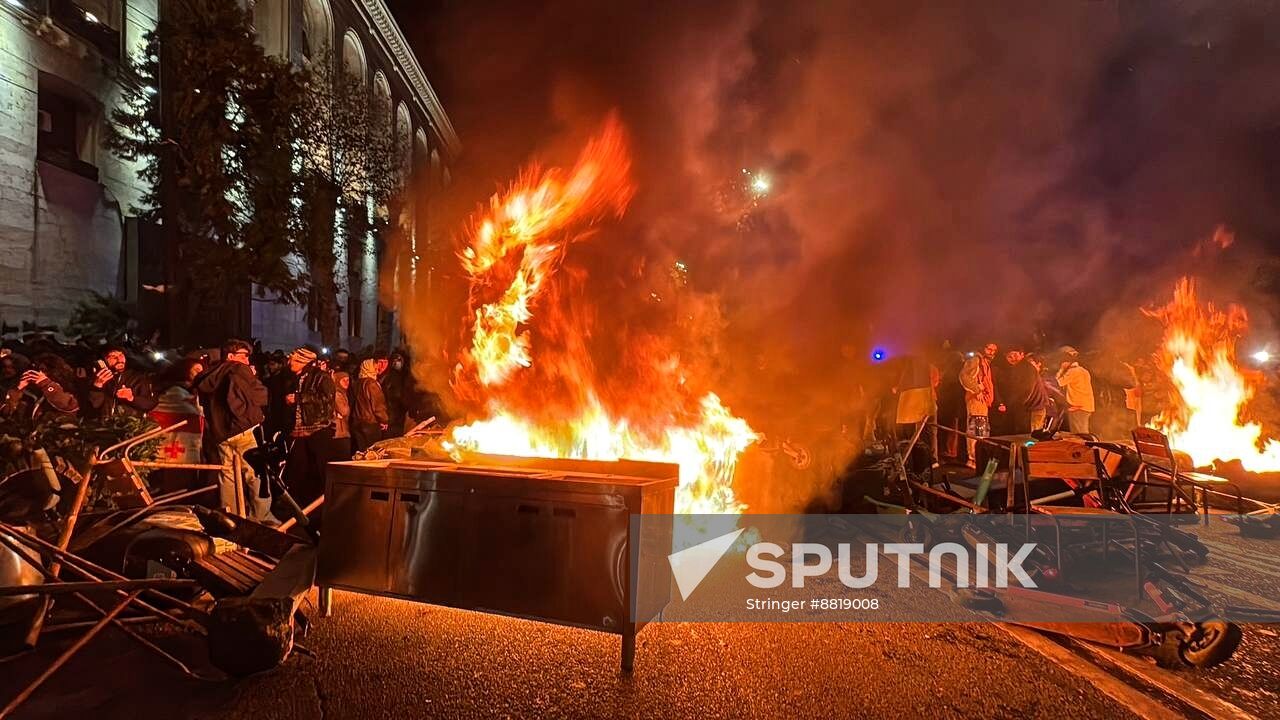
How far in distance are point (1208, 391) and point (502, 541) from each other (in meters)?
11.6

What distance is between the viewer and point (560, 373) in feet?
22.9

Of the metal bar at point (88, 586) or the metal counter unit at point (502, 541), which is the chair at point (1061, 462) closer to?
the metal counter unit at point (502, 541)

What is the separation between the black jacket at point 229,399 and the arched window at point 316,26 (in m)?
24.5

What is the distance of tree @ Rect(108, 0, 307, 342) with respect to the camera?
1555 centimetres

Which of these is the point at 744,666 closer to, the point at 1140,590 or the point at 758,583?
the point at 758,583

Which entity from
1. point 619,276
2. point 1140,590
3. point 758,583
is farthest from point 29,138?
point 1140,590

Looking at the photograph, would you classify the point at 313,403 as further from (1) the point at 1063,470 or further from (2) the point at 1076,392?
(2) the point at 1076,392

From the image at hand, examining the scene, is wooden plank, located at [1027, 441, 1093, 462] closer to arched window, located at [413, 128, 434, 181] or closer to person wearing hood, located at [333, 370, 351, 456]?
person wearing hood, located at [333, 370, 351, 456]

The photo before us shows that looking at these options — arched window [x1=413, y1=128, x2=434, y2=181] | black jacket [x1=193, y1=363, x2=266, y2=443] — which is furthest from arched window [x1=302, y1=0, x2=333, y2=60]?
black jacket [x1=193, y1=363, x2=266, y2=443]

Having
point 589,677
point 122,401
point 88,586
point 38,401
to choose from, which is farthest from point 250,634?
point 122,401

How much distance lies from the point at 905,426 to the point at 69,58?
67.1 ft

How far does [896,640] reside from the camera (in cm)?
424

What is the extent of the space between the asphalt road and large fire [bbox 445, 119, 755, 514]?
2.11 meters

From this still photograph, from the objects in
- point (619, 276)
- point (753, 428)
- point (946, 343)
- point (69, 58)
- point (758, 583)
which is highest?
point (69, 58)
